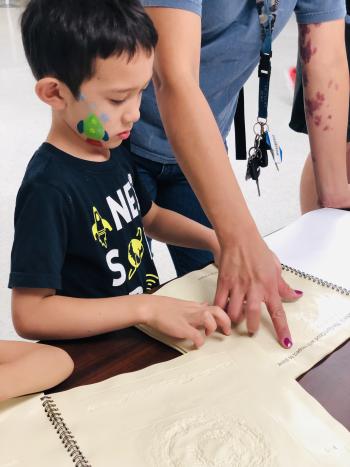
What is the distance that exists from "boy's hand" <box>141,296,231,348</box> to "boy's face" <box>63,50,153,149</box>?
0.23m

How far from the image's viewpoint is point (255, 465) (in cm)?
53

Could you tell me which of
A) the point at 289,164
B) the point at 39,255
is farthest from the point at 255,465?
the point at 289,164

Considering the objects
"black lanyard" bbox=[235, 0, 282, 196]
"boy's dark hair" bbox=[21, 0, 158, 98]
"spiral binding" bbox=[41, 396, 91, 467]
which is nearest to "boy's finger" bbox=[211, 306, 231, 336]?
"spiral binding" bbox=[41, 396, 91, 467]

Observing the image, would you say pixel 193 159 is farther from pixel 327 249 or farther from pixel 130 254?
pixel 327 249

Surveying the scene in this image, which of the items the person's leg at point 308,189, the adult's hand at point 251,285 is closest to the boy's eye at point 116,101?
the adult's hand at point 251,285

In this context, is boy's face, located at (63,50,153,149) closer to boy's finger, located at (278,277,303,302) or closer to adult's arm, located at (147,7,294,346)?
adult's arm, located at (147,7,294,346)

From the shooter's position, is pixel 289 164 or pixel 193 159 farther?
pixel 289 164

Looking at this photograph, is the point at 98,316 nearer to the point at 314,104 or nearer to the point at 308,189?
the point at 314,104

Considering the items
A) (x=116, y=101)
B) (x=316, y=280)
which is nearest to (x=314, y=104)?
(x=316, y=280)

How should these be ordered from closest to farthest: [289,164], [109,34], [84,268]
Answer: [109,34]
[84,268]
[289,164]

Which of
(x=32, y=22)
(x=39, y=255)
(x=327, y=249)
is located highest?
(x=32, y=22)

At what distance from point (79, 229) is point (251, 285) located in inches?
9.7

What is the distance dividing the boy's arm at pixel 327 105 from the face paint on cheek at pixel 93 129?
1.74ft

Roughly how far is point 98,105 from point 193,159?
16cm
